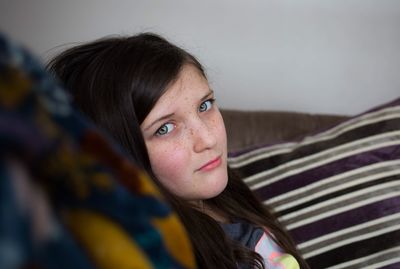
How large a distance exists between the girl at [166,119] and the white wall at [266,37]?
61 centimetres

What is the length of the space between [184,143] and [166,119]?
0.16 ft

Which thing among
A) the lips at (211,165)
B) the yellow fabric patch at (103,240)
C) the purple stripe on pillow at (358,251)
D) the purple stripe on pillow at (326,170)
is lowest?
the purple stripe on pillow at (358,251)

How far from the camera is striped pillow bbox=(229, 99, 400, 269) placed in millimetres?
1039

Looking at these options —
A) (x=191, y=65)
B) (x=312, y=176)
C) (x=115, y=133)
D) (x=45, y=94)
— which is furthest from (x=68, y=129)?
(x=312, y=176)

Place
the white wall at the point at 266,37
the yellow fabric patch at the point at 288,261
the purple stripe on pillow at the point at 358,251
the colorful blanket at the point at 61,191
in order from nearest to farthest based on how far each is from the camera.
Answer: the colorful blanket at the point at 61,191 → the yellow fabric patch at the point at 288,261 → the purple stripe on pillow at the point at 358,251 → the white wall at the point at 266,37

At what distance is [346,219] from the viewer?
1066 millimetres

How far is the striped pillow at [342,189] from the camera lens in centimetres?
A: 104

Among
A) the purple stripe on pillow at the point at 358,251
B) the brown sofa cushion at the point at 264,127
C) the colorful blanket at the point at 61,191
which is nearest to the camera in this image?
the colorful blanket at the point at 61,191

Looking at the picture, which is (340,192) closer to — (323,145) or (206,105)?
(323,145)

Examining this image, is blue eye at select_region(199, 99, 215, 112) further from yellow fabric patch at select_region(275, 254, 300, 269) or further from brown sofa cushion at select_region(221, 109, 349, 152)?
brown sofa cushion at select_region(221, 109, 349, 152)

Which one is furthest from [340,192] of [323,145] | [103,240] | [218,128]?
[103,240]

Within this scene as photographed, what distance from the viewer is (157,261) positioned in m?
0.27

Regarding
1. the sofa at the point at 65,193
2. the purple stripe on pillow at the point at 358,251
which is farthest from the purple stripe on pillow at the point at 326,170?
the sofa at the point at 65,193

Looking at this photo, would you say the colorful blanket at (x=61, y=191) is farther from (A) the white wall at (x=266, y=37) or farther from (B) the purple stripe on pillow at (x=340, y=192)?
(A) the white wall at (x=266, y=37)
